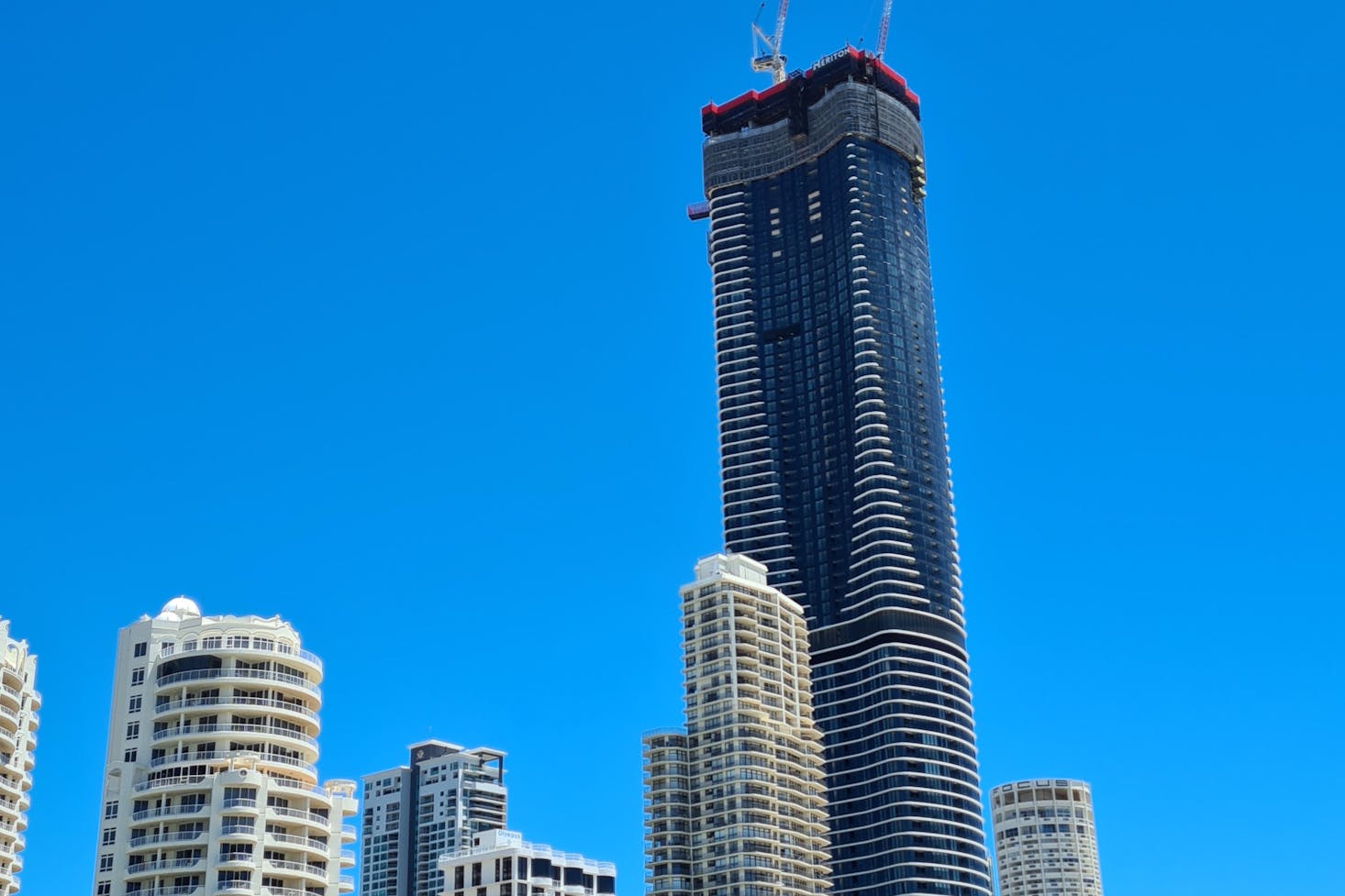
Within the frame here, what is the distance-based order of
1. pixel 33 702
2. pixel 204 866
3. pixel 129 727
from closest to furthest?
pixel 204 866, pixel 129 727, pixel 33 702

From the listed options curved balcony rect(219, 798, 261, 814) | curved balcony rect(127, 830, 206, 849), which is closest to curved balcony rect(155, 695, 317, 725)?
curved balcony rect(219, 798, 261, 814)

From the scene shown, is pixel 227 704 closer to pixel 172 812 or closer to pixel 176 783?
pixel 176 783

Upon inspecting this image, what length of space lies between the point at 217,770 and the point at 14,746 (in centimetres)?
4449

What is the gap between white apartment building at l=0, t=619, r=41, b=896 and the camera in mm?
161875

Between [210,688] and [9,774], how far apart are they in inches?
1717

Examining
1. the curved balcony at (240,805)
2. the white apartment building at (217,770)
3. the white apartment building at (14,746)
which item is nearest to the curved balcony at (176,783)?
the white apartment building at (217,770)

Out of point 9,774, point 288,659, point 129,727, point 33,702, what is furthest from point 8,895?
point 288,659

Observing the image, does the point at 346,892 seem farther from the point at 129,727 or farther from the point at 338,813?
the point at 129,727

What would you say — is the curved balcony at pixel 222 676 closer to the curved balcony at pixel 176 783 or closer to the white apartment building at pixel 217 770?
the white apartment building at pixel 217 770

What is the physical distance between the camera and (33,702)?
17688cm

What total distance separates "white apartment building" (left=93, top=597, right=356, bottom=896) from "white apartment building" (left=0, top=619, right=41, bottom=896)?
27.8 meters

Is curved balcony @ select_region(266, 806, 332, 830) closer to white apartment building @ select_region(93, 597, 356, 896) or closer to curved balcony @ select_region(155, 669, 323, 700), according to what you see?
white apartment building @ select_region(93, 597, 356, 896)

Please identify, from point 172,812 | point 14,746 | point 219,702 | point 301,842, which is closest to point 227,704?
point 219,702

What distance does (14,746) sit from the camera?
544 feet
